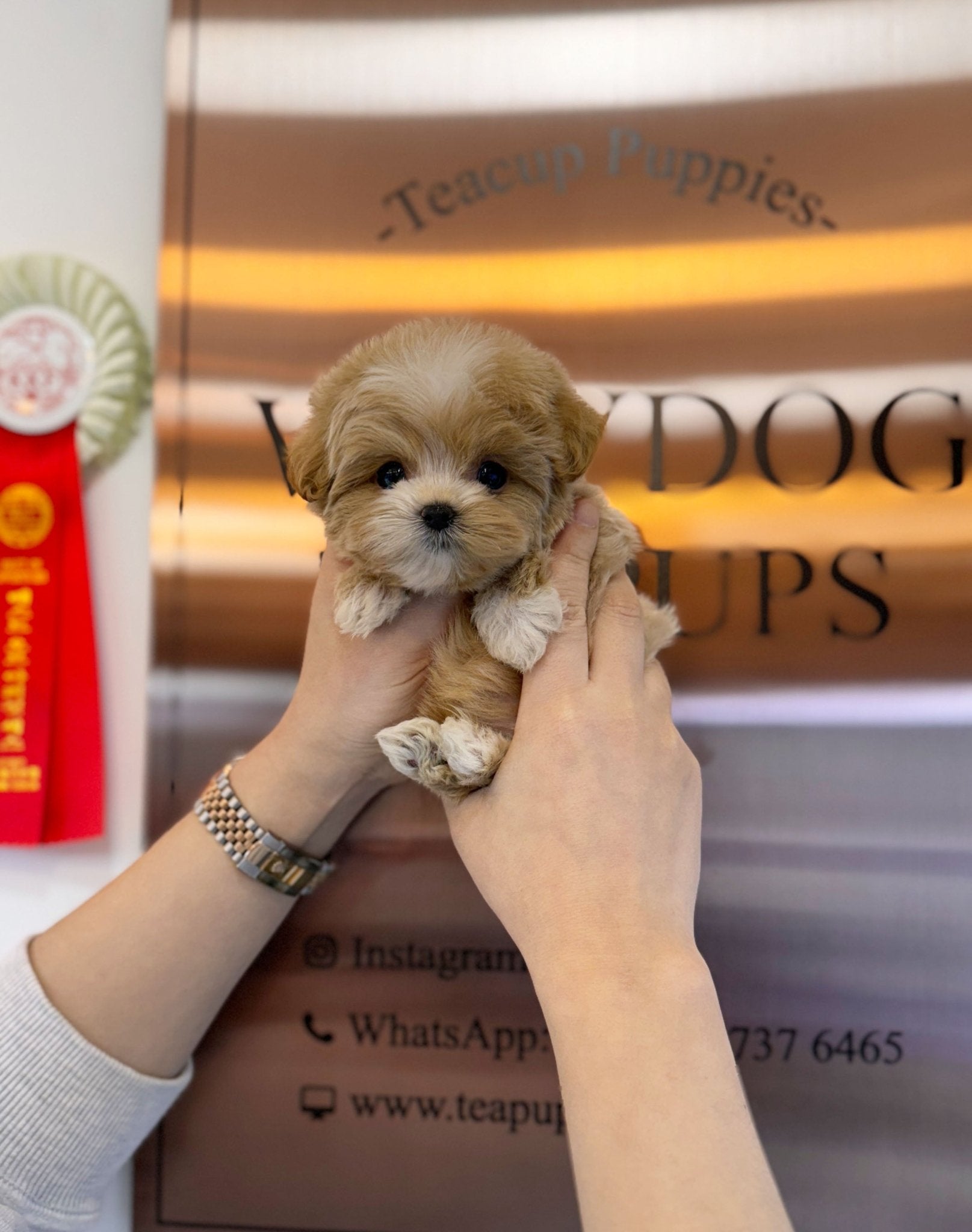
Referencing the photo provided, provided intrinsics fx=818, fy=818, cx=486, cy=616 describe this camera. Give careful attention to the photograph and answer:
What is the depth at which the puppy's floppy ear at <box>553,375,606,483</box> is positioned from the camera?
32.1 inches

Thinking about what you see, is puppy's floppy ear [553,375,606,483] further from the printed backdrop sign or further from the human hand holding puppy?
the printed backdrop sign

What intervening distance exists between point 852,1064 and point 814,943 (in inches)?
7.0

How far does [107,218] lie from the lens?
1.34 metres

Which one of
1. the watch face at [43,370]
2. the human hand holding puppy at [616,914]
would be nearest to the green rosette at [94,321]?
the watch face at [43,370]

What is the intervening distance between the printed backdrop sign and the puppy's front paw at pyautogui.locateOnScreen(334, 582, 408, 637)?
1.32 feet

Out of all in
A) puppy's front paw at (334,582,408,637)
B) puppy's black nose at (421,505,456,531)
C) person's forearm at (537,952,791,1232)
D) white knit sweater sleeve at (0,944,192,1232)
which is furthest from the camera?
white knit sweater sleeve at (0,944,192,1232)

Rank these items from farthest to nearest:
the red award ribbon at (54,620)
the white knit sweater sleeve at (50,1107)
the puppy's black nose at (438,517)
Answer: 1. the red award ribbon at (54,620)
2. the white knit sweater sleeve at (50,1107)
3. the puppy's black nose at (438,517)

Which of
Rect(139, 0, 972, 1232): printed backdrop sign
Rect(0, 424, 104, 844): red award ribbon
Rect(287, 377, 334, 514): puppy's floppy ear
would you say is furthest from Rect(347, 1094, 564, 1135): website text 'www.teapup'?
Rect(287, 377, 334, 514): puppy's floppy ear

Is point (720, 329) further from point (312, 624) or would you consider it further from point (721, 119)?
point (312, 624)

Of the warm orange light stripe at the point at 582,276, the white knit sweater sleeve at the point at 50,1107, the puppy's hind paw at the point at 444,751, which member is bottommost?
the white knit sweater sleeve at the point at 50,1107

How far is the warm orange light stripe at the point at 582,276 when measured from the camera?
1.21 meters

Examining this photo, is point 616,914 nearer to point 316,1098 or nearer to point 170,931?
point 170,931

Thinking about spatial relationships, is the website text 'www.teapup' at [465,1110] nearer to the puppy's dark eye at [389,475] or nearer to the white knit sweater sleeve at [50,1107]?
the white knit sweater sleeve at [50,1107]

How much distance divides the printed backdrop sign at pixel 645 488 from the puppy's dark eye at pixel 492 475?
45cm
